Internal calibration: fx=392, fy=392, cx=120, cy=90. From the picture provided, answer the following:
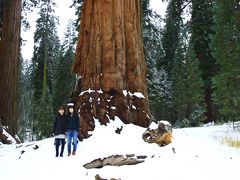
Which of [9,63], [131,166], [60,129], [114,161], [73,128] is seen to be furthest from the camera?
[9,63]

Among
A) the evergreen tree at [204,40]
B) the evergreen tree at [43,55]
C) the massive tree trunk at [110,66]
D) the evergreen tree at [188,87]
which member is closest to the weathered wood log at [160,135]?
the massive tree trunk at [110,66]

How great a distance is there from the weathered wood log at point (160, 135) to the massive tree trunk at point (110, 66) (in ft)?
2.39

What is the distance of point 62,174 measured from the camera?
6.83 metres

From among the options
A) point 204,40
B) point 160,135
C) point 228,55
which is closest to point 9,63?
point 160,135

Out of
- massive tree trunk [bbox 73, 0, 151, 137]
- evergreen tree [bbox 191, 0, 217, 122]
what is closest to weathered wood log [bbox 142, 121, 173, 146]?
massive tree trunk [bbox 73, 0, 151, 137]

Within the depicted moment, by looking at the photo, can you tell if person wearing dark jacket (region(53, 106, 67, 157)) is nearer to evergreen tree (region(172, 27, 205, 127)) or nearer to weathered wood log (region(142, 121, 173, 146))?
weathered wood log (region(142, 121, 173, 146))

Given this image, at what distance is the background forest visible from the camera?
17312mm

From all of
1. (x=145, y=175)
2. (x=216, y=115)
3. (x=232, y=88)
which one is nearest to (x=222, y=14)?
(x=232, y=88)

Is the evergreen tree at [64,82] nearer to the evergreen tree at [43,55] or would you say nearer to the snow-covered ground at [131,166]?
the evergreen tree at [43,55]

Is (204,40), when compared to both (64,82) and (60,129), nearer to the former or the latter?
(64,82)

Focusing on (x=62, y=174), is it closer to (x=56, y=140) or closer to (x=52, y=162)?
(x=52, y=162)

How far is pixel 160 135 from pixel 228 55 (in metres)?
11.1

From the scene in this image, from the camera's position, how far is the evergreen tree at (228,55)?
15.8 meters

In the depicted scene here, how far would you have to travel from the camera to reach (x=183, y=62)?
1219 inches
